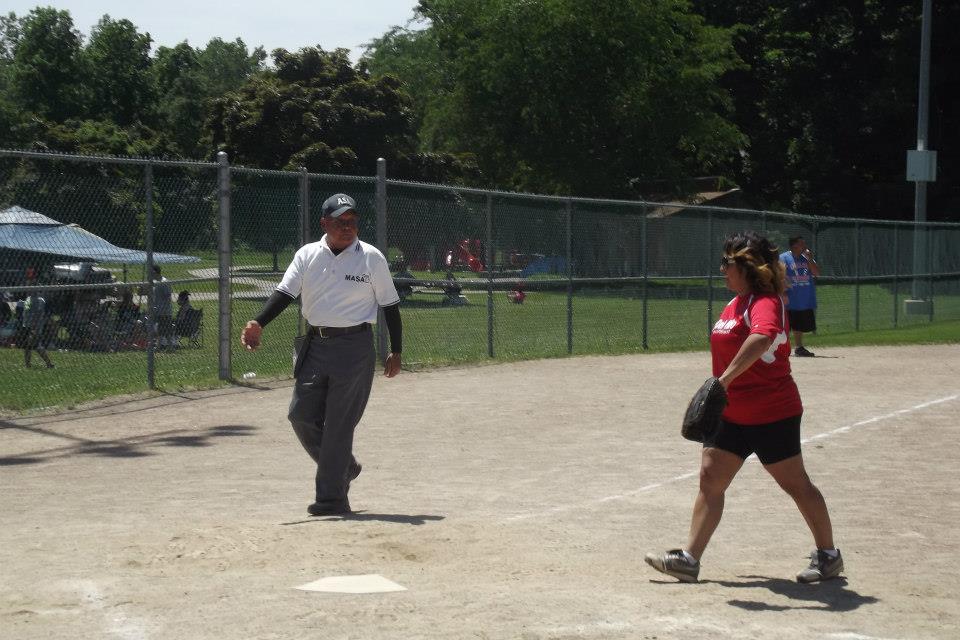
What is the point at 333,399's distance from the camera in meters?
7.57

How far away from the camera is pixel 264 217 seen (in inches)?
582

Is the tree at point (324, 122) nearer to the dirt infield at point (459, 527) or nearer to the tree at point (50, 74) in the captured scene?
the dirt infield at point (459, 527)

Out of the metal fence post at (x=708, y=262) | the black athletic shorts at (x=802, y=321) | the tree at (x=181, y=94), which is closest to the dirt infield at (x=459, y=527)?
the black athletic shorts at (x=802, y=321)

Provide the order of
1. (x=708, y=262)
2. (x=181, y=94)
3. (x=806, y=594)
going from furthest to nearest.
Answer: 1. (x=181, y=94)
2. (x=708, y=262)
3. (x=806, y=594)

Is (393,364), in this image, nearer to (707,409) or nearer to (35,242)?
(707,409)

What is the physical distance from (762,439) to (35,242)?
7.46 meters

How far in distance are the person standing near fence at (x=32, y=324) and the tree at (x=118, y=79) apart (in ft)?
248

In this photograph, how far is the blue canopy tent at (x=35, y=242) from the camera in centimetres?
1116

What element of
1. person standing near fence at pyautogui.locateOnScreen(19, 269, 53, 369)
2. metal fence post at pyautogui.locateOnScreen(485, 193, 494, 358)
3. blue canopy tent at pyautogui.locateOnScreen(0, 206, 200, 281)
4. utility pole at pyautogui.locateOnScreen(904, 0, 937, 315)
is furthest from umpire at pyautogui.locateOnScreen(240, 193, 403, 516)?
utility pole at pyautogui.locateOnScreen(904, 0, 937, 315)

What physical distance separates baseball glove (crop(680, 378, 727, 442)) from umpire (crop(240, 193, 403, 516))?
2.36m

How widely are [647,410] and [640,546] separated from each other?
6.21 metres

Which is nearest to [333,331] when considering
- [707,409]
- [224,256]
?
[707,409]

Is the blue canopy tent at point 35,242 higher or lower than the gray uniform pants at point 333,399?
higher

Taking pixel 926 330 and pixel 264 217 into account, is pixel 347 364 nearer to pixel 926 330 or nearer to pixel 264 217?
pixel 264 217
